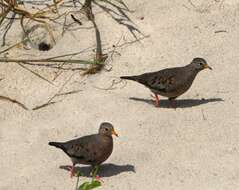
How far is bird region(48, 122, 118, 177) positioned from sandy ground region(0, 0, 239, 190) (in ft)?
0.68

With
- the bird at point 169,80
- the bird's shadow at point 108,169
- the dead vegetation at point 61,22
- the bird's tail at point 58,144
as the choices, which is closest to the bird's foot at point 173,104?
the bird at point 169,80

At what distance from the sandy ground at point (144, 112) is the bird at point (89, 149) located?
207mm

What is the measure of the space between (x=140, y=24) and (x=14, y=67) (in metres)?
1.80

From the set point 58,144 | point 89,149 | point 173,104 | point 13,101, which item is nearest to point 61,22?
point 13,101

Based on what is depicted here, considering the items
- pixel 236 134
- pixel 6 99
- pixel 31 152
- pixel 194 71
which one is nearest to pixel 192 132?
pixel 236 134

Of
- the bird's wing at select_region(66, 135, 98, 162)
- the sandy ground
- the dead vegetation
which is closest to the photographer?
the bird's wing at select_region(66, 135, 98, 162)

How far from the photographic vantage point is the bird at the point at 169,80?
8719mm

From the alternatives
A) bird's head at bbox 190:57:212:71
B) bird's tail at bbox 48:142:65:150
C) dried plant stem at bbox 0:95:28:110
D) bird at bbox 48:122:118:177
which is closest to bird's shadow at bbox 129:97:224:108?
bird's head at bbox 190:57:212:71

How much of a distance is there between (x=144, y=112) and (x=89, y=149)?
149 cm

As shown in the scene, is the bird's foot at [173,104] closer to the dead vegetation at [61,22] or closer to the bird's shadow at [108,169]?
the dead vegetation at [61,22]

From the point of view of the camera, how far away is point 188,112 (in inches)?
336

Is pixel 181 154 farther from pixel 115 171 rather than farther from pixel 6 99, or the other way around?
pixel 6 99

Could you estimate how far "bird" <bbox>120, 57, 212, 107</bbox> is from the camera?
28.6 feet

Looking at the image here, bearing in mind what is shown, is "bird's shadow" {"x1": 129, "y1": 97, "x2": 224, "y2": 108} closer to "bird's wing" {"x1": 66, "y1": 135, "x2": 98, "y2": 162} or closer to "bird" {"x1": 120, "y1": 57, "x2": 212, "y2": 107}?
"bird" {"x1": 120, "y1": 57, "x2": 212, "y2": 107}
